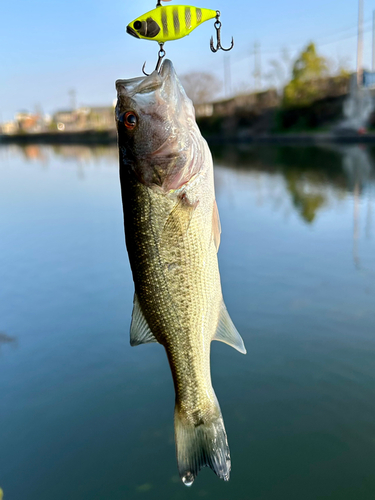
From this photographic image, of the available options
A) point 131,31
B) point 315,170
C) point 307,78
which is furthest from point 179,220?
point 307,78

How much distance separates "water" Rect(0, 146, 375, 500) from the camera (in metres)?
3.38

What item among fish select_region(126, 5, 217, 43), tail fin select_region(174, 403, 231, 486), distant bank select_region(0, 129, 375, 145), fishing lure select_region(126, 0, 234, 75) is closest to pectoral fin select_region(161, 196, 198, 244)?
fishing lure select_region(126, 0, 234, 75)

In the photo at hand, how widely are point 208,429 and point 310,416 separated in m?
2.31

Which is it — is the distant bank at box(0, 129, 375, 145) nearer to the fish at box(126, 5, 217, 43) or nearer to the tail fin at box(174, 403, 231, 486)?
the fish at box(126, 5, 217, 43)

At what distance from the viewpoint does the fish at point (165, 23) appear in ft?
5.58

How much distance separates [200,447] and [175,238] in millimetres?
862

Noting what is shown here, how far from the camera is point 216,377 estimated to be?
4.45m

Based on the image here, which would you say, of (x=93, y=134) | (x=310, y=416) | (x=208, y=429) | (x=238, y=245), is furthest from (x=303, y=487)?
(x=93, y=134)

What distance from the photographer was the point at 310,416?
12.6ft

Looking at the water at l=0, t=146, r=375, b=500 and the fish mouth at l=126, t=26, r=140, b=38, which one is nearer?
the fish mouth at l=126, t=26, r=140, b=38

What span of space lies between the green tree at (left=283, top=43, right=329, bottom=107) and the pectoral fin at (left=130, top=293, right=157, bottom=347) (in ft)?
121

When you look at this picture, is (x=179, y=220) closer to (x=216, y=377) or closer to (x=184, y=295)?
(x=184, y=295)

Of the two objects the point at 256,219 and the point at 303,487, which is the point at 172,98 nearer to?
the point at 303,487

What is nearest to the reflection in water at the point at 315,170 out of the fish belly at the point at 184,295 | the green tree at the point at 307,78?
the fish belly at the point at 184,295
